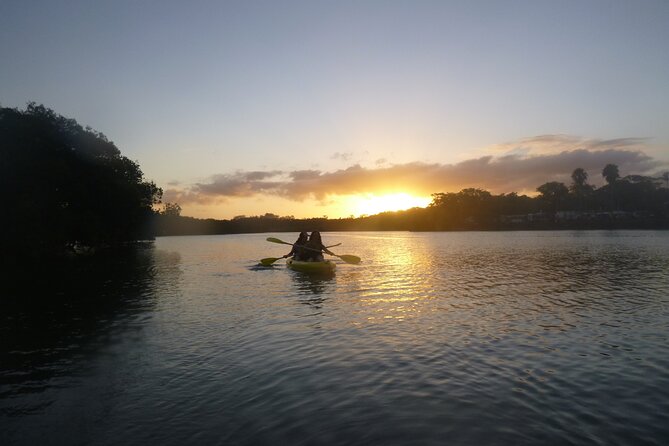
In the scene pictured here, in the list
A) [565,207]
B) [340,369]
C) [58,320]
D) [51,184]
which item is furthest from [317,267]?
[565,207]

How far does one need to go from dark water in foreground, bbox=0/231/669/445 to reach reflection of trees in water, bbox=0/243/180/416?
3.9 inches

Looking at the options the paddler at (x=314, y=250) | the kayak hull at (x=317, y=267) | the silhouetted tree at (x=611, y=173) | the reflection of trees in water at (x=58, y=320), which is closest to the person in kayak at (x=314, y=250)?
the paddler at (x=314, y=250)

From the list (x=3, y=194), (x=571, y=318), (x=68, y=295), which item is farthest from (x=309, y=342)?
(x=3, y=194)

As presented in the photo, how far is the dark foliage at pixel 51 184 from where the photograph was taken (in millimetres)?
37719

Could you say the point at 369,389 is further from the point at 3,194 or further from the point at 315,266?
the point at 3,194

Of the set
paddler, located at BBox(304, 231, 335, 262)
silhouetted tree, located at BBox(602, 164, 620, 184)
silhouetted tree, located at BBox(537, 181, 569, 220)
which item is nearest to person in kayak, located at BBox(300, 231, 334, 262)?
paddler, located at BBox(304, 231, 335, 262)

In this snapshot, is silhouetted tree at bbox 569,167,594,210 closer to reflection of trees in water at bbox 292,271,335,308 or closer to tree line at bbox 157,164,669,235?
tree line at bbox 157,164,669,235

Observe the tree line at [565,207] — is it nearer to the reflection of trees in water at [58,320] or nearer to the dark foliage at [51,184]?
the dark foliage at [51,184]

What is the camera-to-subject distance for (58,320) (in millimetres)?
16203

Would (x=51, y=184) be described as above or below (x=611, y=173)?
below

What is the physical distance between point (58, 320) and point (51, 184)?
31632mm

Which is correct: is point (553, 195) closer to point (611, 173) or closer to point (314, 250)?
point (611, 173)

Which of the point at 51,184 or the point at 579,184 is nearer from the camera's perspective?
the point at 51,184

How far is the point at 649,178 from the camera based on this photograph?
170 m
